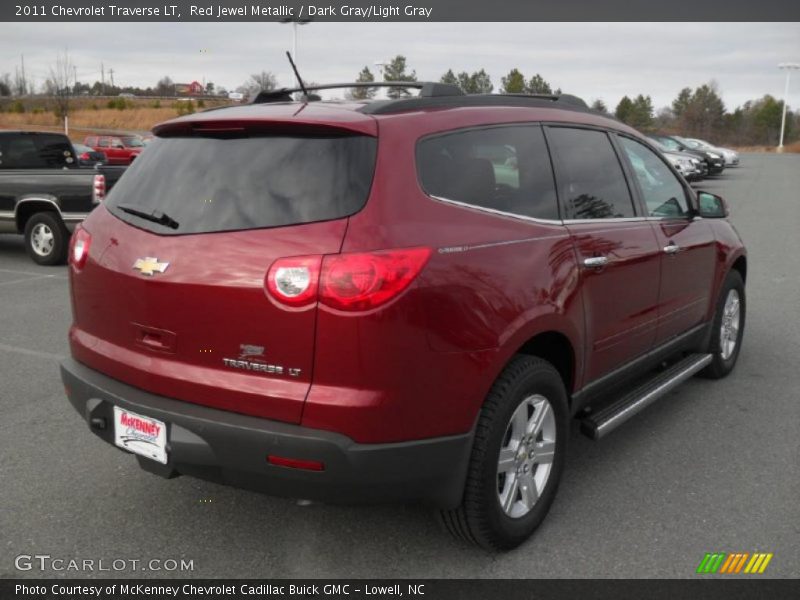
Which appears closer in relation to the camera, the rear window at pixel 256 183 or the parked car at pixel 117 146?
the rear window at pixel 256 183

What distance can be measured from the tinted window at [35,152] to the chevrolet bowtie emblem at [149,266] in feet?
29.7

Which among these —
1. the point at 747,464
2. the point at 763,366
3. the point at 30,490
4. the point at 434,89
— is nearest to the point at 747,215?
the point at 763,366

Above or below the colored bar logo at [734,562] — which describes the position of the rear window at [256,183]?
above

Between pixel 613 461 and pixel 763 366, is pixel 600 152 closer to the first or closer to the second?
pixel 613 461

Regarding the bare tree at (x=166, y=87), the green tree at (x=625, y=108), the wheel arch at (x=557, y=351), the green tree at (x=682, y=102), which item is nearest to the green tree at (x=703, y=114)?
the green tree at (x=682, y=102)

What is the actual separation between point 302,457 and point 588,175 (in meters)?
2.05

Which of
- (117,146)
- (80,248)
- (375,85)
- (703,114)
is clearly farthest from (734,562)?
(703,114)

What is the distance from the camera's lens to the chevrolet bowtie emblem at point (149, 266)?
279 cm

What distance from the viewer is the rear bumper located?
2.54 m

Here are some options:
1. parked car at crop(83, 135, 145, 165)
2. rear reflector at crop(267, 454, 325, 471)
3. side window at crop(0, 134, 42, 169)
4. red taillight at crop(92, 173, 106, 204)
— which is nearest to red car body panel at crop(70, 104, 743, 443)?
rear reflector at crop(267, 454, 325, 471)

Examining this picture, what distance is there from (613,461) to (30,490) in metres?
2.83

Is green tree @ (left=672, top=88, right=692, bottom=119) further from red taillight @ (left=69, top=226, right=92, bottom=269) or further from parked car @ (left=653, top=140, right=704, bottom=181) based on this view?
red taillight @ (left=69, top=226, right=92, bottom=269)
